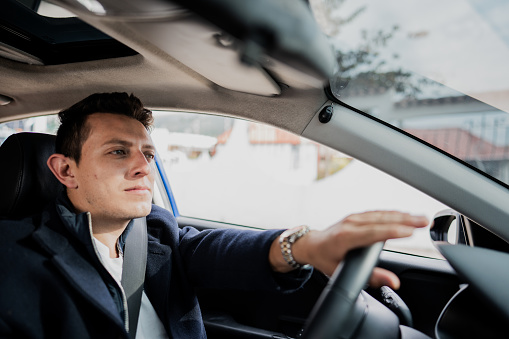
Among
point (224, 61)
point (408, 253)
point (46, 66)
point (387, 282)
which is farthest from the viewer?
point (408, 253)

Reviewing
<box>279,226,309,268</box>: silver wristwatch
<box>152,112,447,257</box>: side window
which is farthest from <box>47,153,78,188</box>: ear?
<box>152,112,447,257</box>: side window

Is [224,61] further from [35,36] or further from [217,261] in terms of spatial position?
[35,36]

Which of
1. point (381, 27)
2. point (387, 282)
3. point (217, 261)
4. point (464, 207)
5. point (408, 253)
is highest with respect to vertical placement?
point (381, 27)

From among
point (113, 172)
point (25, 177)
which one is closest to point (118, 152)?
point (113, 172)

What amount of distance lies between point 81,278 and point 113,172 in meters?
0.39

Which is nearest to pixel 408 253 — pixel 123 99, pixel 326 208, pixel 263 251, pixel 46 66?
pixel 263 251

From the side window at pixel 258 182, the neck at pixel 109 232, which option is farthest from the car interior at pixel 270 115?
the side window at pixel 258 182

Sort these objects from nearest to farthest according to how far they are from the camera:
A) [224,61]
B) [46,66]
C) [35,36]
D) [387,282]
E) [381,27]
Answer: [387,282] < [224,61] < [381,27] < [35,36] < [46,66]

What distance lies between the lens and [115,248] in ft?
5.27

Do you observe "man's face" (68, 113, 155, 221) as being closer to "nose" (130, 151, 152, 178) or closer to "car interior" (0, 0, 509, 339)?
"nose" (130, 151, 152, 178)

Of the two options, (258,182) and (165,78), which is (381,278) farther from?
(258,182)

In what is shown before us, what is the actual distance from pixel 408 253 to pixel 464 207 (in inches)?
32.7

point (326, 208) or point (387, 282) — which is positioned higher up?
point (387, 282)

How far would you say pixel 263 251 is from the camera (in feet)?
4.24
